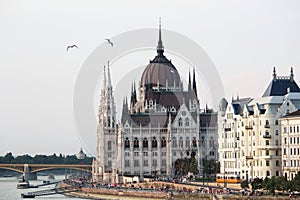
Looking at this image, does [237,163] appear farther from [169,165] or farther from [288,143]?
[169,165]

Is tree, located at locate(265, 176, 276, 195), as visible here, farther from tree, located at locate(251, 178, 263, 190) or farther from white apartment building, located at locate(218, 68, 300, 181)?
white apartment building, located at locate(218, 68, 300, 181)

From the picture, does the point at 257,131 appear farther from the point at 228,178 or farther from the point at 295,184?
the point at 295,184

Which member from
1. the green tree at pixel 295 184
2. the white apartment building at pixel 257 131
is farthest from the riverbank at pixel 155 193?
the white apartment building at pixel 257 131

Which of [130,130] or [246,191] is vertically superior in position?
[130,130]

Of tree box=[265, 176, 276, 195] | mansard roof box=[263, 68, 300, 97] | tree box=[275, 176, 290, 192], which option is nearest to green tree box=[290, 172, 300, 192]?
tree box=[275, 176, 290, 192]

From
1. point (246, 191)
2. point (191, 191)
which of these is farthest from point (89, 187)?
point (246, 191)

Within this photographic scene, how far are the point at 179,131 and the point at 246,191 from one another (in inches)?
2766

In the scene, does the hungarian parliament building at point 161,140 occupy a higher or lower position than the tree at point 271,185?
higher

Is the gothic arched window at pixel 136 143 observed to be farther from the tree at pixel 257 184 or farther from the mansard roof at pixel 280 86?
the tree at pixel 257 184

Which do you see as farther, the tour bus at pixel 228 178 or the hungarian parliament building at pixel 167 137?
the hungarian parliament building at pixel 167 137

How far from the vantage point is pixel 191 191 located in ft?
415

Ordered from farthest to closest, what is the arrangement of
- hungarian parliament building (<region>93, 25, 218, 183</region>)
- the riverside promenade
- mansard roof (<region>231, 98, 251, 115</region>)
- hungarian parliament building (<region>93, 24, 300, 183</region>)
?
hungarian parliament building (<region>93, 25, 218, 183</region>) → hungarian parliament building (<region>93, 24, 300, 183</region>) → mansard roof (<region>231, 98, 251, 115</region>) → the riverside promenade

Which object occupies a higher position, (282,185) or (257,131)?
(257,131)

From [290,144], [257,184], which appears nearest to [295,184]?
[257,184]
